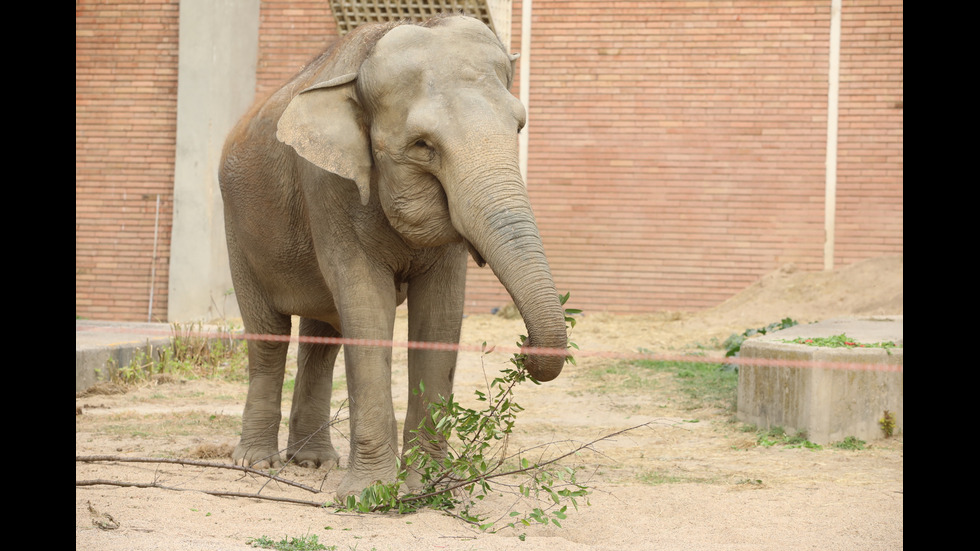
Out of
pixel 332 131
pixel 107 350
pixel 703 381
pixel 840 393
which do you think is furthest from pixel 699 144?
pixel 332 131

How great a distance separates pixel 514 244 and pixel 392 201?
2.35 feet

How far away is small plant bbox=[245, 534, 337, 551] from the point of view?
396 cm

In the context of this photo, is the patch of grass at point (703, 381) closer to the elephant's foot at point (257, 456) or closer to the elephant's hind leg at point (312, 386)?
the elephant's hind leg at point (312, 386)

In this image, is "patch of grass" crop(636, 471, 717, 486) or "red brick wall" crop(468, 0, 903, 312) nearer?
"patch of grass" crop(636, 471, 717, 486)

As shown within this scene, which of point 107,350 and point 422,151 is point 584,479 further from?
point 107,350

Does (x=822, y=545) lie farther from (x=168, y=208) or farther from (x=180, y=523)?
(x=168, y=208)

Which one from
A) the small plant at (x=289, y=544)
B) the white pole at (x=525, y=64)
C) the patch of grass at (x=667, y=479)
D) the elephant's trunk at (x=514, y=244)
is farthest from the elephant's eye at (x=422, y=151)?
the white pole at (x=525, y=64)

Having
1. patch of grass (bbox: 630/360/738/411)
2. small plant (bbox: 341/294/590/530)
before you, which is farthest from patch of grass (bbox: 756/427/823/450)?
small plant (bbox: 341/294/590/530)

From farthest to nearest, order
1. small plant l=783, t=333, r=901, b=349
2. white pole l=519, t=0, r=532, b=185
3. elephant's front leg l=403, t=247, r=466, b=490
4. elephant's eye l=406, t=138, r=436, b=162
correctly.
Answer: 1. white pole l=519, t=0, r=532, b=185
2. small plant l=783, t=333, r=901, b=349
3. elephant's front leg l=403, t=247, r=466, b=490
4. elephant's eye l=406, t=138, r=436, b=162

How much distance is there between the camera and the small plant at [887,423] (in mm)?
6934

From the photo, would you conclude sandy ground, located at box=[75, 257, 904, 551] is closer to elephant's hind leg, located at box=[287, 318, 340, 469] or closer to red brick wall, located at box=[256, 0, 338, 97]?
elephant's hind leg, located at box=[287, 318, 340, 469]

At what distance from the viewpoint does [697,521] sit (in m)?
4.87

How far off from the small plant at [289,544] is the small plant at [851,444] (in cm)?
400

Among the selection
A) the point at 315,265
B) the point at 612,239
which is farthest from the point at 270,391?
the point at 612,239
